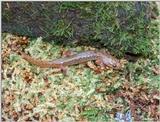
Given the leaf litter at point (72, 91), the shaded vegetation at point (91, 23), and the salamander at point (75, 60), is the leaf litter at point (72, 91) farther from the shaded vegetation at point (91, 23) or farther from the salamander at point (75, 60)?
the shaded vegetation at point (91, 23)

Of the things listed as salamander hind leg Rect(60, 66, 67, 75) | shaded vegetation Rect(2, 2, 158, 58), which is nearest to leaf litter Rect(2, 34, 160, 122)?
salamander hind leg Rect(60, 66, 67, 75)

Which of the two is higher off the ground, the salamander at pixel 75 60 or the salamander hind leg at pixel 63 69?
the salamander at pixel 75 60

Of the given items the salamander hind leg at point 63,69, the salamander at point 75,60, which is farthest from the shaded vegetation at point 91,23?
the salamander hind leg at point 63,69

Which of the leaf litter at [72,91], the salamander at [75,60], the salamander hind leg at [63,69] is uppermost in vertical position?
the salamander at [75,60]

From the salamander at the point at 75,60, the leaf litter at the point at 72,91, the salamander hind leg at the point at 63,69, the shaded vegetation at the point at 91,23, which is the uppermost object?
the shaded vegetation at the point at 91,23

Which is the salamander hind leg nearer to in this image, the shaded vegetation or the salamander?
the salamander

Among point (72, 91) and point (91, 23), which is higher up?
point (91, 23)

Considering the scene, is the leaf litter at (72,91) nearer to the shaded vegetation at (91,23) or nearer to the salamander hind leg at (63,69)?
the salamander hind leg at (63,69)

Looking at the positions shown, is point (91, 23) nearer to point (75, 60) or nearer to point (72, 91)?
point (75, 60)

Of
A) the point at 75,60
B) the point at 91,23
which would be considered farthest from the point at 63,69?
the point at 91,23

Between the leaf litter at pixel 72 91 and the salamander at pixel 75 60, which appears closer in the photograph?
the leaf litter at pixel 72 91

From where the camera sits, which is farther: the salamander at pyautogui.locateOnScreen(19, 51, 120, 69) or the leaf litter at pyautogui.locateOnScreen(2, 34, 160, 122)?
the salamander at pyautogui.locateOnScreen(19, 51, 120, 69)

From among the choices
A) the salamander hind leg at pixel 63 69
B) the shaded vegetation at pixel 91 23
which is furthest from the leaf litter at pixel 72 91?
the shaded vegetation at pixel 91 23

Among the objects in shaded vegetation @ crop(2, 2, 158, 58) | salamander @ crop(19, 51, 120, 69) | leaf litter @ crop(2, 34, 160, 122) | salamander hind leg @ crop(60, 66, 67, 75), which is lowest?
leaf litter @ crop(2, 34, 160, 122)
